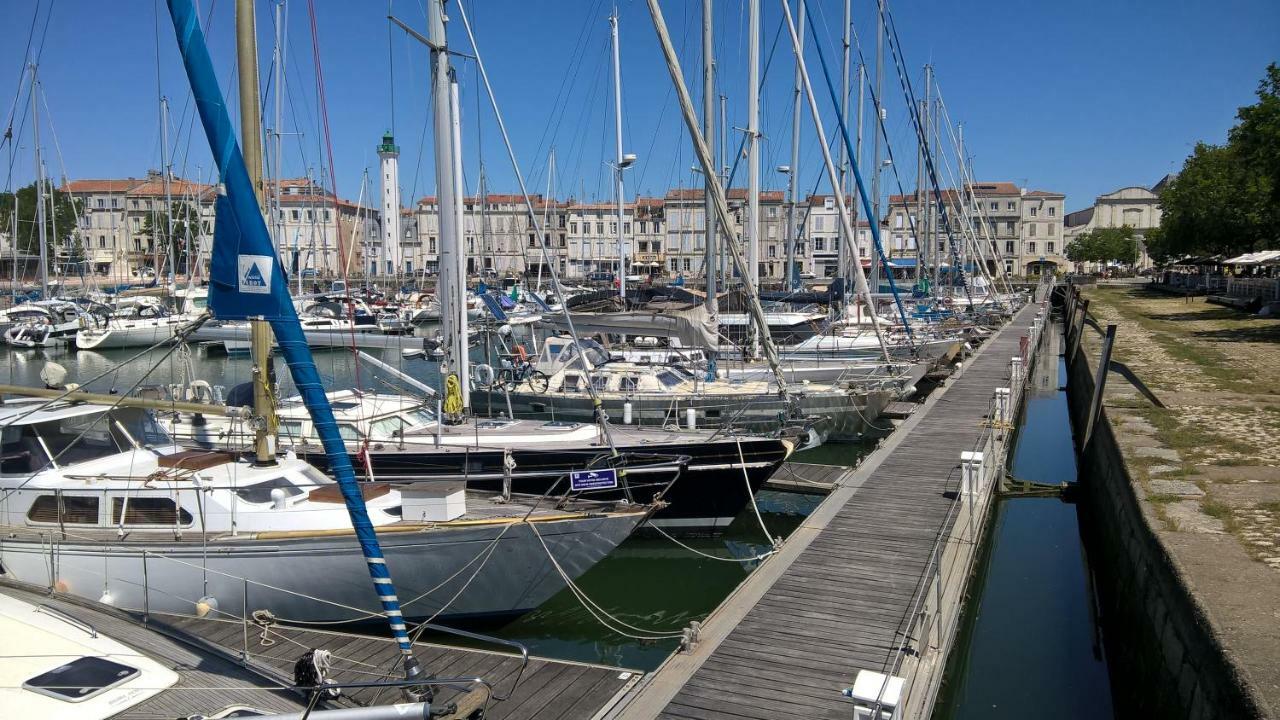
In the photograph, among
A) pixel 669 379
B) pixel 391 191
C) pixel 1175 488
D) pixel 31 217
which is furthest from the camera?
pixel 391 191

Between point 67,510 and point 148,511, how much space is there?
103 centimetres

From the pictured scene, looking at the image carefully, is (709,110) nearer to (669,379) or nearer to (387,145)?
(669,379)

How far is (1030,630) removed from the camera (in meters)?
13.9

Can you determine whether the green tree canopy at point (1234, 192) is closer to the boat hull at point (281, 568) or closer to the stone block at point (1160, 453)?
the stone block at point (1160, 453)

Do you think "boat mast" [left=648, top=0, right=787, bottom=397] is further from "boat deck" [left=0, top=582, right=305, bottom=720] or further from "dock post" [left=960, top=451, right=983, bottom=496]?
"boat deck" [left=0, top=582, right=305, bottom=720]

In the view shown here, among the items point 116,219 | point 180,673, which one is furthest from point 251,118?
point 116,219

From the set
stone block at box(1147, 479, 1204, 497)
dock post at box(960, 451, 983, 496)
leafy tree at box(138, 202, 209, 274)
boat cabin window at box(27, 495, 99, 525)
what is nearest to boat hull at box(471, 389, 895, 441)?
dock post at box(960, 451, 983, 496)

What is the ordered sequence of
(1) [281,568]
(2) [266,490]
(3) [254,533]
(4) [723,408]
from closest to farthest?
1. (1) [281,568]
2. (3) [254,533]
3. (2) [266,490]
4. (4) [723,408]

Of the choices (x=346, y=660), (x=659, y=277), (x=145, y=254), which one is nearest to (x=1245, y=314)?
(x=659, y=277)

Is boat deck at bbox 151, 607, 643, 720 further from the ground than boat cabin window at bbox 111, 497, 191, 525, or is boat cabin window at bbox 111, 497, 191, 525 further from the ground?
boat cabin window at bbox 111, 497, 191, 525

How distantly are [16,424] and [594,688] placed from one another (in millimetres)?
8767

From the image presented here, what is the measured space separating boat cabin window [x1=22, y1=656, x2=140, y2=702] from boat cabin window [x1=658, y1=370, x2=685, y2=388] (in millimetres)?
16081

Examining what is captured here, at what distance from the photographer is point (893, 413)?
76.0 feet

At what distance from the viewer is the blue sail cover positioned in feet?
22.6
